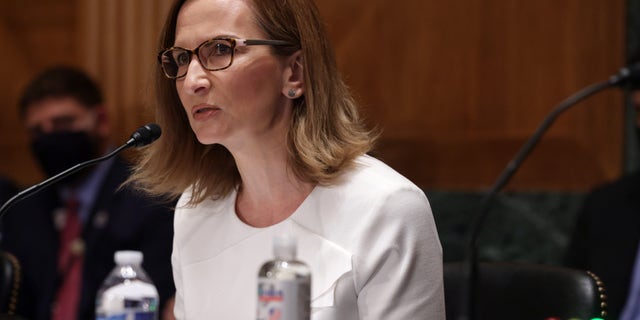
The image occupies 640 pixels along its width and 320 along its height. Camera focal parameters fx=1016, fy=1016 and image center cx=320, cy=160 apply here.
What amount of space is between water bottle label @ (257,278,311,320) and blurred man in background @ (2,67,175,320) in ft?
6.27

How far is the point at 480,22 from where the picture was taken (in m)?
3.50

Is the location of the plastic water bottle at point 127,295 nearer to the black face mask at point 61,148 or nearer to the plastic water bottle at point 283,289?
the plastic water bottle at point 283,289

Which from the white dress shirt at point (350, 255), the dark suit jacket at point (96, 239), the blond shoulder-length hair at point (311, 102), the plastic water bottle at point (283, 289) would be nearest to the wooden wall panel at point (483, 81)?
the dark suit jacket at point (96, 239)

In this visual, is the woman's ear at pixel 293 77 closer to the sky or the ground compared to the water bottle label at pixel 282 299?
closer to the sky

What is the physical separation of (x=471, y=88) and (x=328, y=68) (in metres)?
1.52

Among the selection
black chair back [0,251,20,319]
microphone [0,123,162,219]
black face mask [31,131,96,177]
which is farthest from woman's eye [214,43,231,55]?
black face mask [31,131,96,177]

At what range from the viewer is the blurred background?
3381 millimetres

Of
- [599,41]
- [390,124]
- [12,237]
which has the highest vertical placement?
[599,41]

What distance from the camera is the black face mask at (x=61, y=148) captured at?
3.60 metres

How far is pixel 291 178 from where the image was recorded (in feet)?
6.84

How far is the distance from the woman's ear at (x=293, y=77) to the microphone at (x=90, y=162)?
0.33 m

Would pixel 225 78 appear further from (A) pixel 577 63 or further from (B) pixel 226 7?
(A) pixel 577 63

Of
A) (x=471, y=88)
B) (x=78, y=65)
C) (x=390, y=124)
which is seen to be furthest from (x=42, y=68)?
(x=471, y=88)

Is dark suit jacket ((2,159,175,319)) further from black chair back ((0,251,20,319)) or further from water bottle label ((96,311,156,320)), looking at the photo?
water bottle label ((96,311,156,320))
